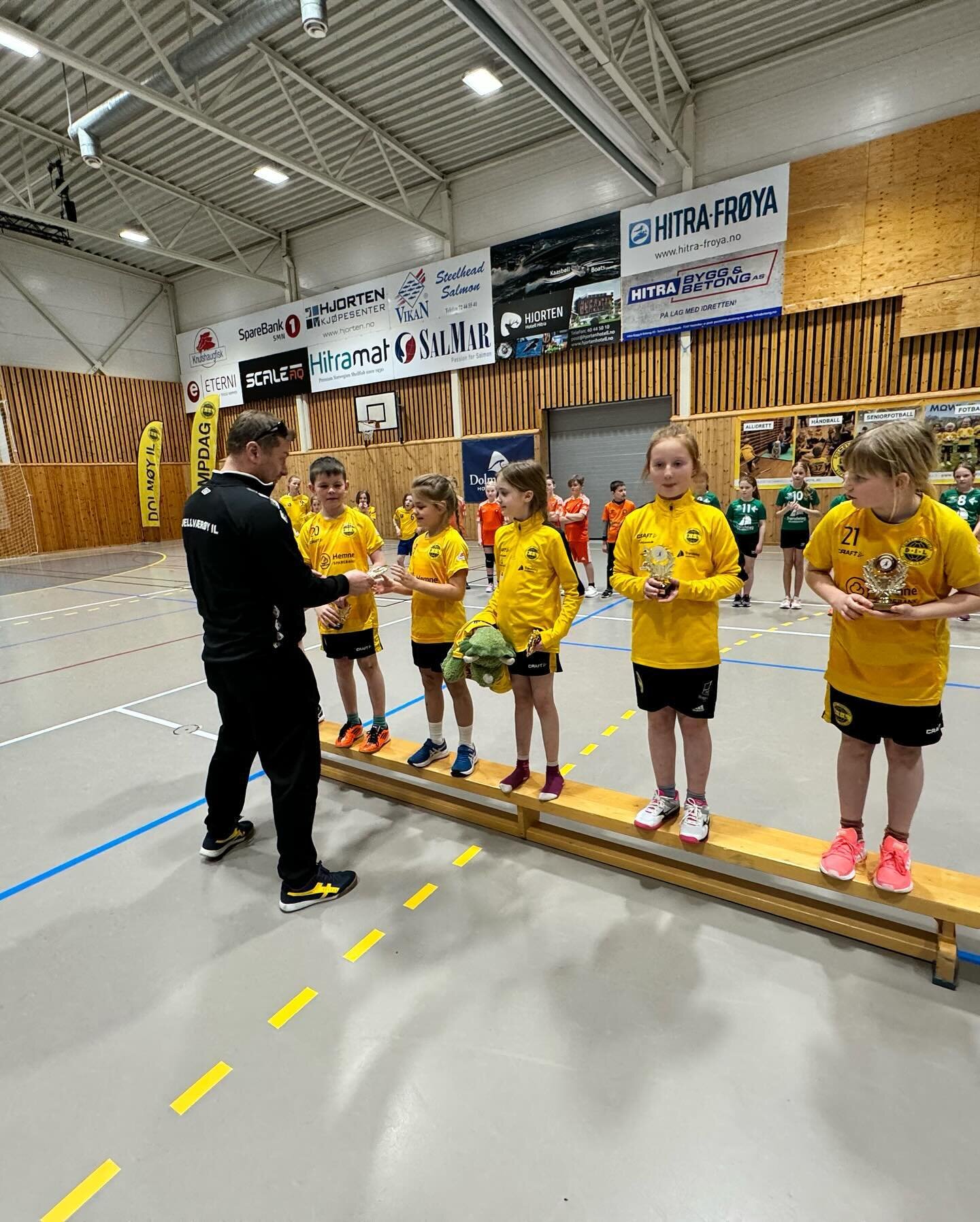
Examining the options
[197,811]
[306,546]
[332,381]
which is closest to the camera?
[197,811]

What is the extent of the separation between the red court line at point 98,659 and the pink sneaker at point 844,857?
6.57 metres

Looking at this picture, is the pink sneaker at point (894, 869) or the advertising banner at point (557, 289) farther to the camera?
the advertising banner at point (557, 289)

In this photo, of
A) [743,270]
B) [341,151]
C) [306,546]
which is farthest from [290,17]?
[306,546]

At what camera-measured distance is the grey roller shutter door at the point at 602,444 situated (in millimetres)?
14289

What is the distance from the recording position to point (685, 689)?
95.8 inches

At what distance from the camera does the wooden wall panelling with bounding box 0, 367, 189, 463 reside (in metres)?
18.6

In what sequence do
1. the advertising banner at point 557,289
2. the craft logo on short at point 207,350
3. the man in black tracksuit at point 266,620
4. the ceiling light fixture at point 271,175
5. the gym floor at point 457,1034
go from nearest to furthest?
the gym floor at point 457,1034 < the man in black tracksuit at point 266,620 < the advertising banner at point 557,289 < the ceiling light fixture at point 271,175 < the craft logo on short at point 207,350

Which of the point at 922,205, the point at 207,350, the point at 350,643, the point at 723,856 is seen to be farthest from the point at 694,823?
the point at 207,350

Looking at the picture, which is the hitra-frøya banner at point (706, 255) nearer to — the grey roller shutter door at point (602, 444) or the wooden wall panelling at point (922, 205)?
the wooden wall panelling at point (922, 205)

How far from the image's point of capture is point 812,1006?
6.36ft

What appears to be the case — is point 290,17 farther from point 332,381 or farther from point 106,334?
point 106,334

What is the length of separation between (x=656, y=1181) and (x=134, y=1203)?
122 cm

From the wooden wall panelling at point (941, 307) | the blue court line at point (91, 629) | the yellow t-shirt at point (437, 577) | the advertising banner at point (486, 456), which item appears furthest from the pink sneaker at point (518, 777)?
the advertising banner at point (486, 456)

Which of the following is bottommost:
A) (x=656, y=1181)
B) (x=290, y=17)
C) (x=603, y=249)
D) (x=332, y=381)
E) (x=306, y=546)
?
(x=656, y=1181)
